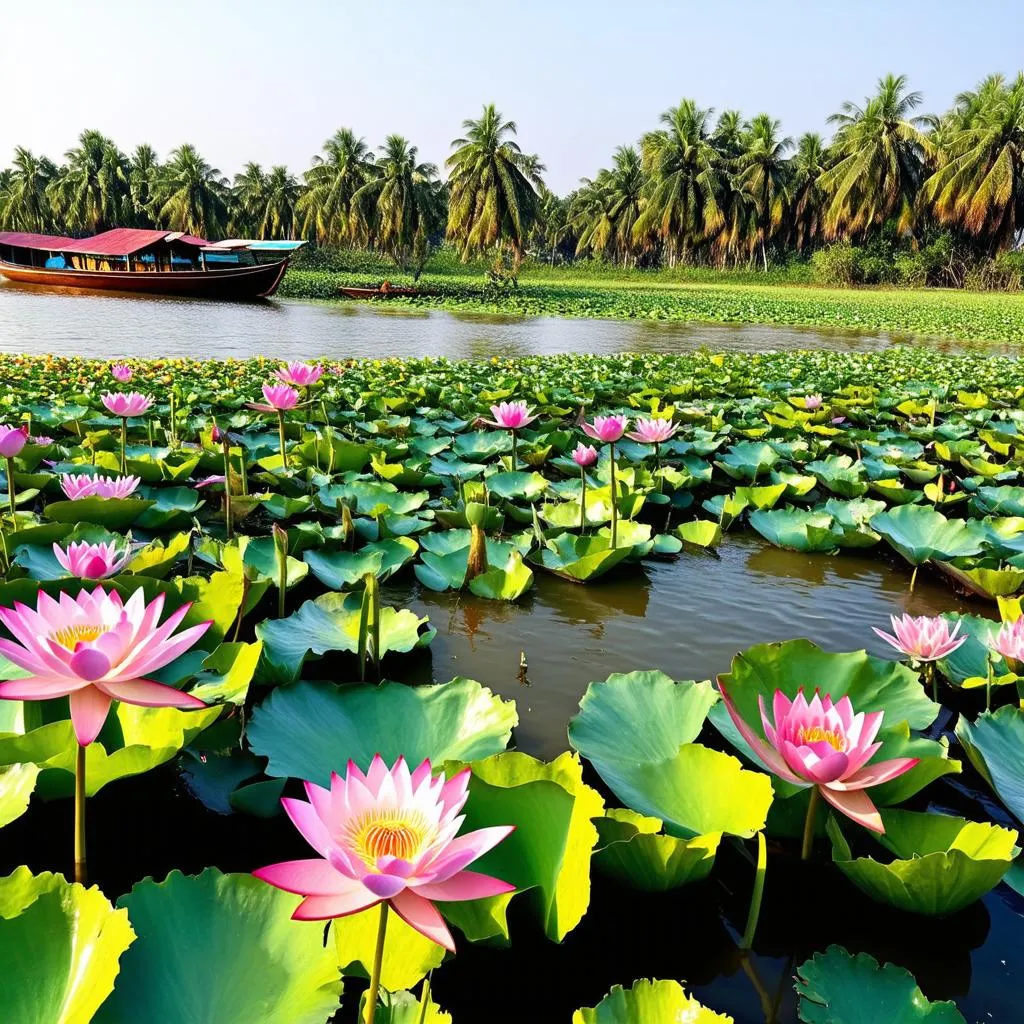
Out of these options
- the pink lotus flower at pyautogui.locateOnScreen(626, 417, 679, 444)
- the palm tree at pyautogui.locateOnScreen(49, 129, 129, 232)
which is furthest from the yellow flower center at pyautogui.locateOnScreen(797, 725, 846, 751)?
the palm tree at pyautogui.locateOnScreen(49, 129, 129, 232)

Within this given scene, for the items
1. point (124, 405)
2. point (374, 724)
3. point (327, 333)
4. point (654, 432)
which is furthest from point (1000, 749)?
point (327, 333)

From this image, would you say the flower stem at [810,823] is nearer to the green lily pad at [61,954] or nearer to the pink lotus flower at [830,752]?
the pink lotus flower at [830,752]

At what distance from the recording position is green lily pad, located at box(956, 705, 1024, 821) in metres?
1.31

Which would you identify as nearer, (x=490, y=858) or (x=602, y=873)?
(x=490, y=858)

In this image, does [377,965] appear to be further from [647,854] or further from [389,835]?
[647,854]

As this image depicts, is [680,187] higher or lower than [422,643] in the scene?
higher

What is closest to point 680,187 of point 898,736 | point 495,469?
point 495,469

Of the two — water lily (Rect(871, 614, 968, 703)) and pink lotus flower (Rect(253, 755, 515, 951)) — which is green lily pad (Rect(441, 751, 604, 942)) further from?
water lily (Rect(871, 614, 968, 703))

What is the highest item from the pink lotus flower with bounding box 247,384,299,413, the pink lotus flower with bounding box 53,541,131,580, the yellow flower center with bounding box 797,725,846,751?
the pink lotus flower with bounding box 247,384,299,413

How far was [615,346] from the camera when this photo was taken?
12133 millimetres

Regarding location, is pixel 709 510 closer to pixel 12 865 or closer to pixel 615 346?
pixel 12 865

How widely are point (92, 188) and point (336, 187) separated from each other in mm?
17234

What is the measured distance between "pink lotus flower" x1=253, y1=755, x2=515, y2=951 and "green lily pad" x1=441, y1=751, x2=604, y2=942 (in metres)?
0.26

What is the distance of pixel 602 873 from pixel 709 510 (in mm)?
2160
